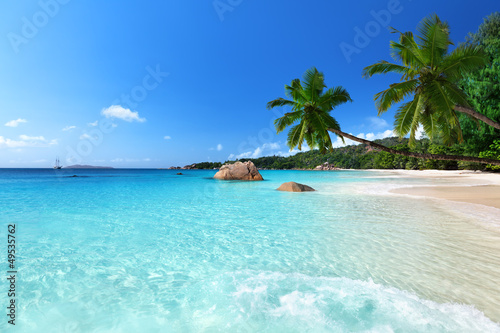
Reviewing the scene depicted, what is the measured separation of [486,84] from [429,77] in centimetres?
1214

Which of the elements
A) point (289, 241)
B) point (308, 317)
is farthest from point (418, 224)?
point (308, 317)

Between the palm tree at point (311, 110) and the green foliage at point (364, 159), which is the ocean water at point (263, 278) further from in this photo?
the green foliage at point (364, 159)

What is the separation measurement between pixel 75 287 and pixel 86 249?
212 centimetres

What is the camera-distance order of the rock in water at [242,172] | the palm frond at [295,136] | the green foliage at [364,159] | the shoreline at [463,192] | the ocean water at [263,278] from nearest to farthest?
the ocean water at [263,278]
the shoreline at [463,192]
the palm frond at [295,136]
the rock in water at [242,172]
the green foliage at [364,159]

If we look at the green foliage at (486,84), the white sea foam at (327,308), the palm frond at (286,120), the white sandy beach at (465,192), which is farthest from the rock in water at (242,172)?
the white sea foam at (327,308)

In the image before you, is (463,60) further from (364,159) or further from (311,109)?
(364,159)

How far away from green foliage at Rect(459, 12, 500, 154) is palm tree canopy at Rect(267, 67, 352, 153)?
10493mm

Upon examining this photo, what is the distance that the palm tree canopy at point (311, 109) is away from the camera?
13.0 metres

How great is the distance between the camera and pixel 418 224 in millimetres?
7254

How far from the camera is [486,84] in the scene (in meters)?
16.2

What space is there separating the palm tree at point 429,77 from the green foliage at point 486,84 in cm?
919

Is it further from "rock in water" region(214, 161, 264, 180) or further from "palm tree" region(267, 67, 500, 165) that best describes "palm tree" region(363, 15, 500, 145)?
"rock in water" region(214, 161, 264, 180)

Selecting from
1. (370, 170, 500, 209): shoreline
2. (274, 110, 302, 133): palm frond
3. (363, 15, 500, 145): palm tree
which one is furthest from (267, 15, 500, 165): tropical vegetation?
(370, 170, 500, 209): shoreline

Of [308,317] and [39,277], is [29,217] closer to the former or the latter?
[39,277]
